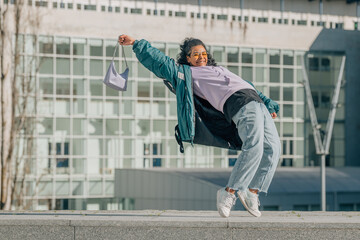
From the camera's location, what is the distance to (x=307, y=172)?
133ft

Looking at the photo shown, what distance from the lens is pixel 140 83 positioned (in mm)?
41750

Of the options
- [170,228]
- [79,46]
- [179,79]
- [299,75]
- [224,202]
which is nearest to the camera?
[170,228]

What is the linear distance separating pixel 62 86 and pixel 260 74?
9.39 m

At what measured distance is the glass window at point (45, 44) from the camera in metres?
40.0

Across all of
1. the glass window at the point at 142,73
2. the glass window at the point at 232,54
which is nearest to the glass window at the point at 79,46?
the glass window at the point at 142,73

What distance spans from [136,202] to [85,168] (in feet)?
8.64

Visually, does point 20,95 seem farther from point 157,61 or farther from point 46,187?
point 157,61

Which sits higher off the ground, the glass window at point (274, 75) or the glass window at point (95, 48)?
the glass window at point (95, 48)

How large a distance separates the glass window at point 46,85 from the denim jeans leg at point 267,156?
33.1m

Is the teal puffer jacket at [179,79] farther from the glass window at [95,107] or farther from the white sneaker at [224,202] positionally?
the glass window at [95,107]

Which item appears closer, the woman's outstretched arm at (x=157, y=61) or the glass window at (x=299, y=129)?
the woman's outstretched arm at (x=157, y=61)

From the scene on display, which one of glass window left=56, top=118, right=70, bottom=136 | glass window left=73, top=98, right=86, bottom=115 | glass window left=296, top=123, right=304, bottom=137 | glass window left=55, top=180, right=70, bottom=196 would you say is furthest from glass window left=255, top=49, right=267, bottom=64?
glass window left=55, top=180, right=70, bottom=196

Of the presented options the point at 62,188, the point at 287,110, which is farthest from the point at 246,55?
the point at 62,188

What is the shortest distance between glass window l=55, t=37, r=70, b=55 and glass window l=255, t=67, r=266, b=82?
29.3 feet
